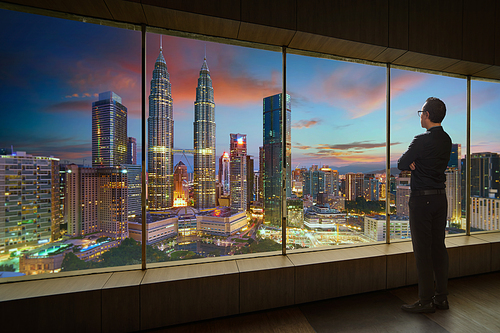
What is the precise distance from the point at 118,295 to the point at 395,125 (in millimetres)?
3248

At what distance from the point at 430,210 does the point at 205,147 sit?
2.10 m

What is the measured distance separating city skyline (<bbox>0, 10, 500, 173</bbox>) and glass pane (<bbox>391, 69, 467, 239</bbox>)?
0.05 ft

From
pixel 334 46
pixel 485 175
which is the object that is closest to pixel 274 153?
pixel 334 46

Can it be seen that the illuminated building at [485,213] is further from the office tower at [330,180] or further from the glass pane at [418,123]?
the office tower at [330,180]

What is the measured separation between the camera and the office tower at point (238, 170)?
2.06 meters

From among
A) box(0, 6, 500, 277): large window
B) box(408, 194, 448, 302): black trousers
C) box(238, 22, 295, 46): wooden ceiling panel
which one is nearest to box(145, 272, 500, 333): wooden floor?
box(408, 194, 448, 302): black trousers

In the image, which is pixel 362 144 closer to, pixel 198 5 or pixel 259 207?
pixel 259 207

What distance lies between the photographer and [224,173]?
81.1 inches

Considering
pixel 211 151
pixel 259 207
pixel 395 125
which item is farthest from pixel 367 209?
pixel 211 151

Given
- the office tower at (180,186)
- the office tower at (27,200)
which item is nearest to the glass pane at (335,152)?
the office tower at (180,186)

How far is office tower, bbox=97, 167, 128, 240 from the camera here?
67.1 inches

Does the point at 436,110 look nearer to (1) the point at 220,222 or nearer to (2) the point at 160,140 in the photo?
(1) the point at 220,222

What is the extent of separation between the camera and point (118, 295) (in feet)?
4.75

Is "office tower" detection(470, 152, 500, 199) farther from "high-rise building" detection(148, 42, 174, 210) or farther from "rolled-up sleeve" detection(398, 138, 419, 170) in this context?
"high-rise building" detection(148, 42, 174, 210)
